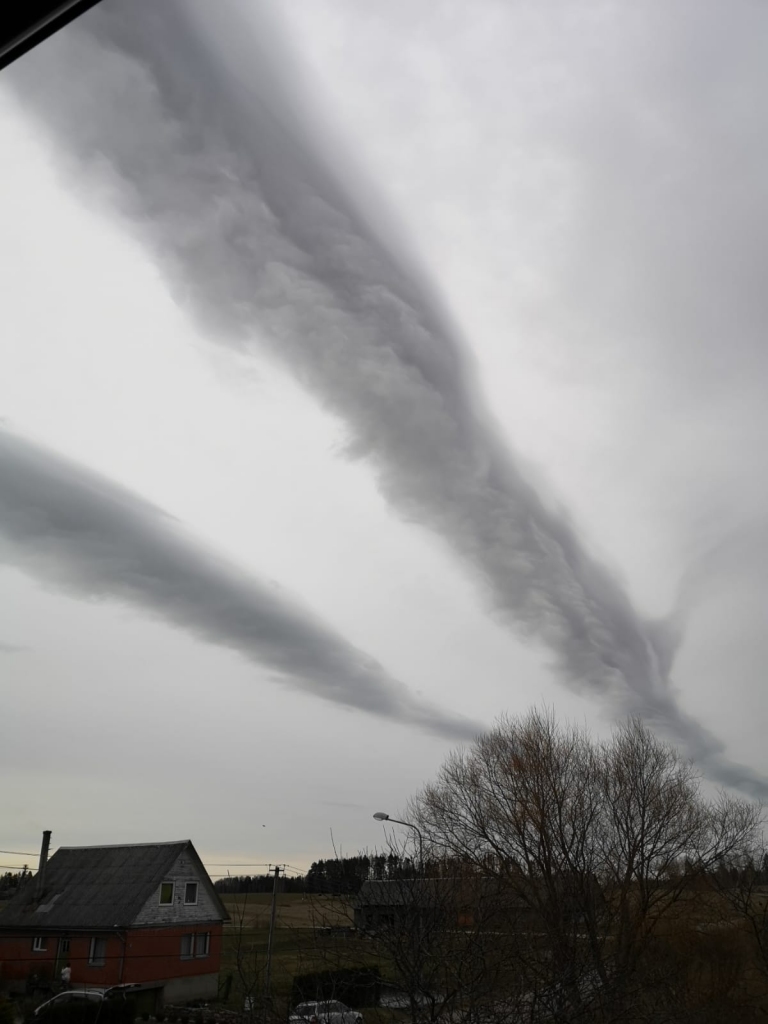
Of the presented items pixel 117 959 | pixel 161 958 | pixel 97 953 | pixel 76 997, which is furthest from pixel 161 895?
pixel 76 997

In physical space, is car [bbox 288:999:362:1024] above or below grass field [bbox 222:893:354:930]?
below

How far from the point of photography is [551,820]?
25.4 meters

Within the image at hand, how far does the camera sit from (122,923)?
→ 34969 millimetres

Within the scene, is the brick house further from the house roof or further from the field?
the field

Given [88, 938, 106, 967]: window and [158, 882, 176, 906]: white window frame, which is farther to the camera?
[158, 882, 176, 906]: white window frame

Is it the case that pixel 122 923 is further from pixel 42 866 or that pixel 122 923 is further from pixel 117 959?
pixel 42 866

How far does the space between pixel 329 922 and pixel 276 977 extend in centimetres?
353

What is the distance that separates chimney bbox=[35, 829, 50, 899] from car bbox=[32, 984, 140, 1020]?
1061 cm

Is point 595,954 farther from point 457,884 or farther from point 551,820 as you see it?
point 551,820

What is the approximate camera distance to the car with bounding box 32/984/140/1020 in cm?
Result: 2592

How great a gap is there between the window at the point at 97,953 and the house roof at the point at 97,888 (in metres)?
0.69

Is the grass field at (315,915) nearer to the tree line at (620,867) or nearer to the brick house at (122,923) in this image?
the tree line at (620,867)

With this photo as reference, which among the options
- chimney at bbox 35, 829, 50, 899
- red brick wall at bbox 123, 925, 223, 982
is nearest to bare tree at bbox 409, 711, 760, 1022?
red brick wall at bbox 123, 925, 223, 982

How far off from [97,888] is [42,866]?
235 inches
